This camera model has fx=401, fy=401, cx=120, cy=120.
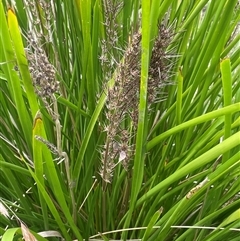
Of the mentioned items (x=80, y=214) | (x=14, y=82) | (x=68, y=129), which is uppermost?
(x=14, y=82)

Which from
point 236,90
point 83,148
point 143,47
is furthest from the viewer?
point 236,90

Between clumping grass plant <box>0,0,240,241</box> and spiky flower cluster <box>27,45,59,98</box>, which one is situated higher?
spiky flower cluster <box>27,45,59,98</box>

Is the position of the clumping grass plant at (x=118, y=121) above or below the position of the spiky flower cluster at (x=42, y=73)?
below

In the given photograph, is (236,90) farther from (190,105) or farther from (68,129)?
(68,129)

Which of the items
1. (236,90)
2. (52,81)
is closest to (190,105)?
(236,90)

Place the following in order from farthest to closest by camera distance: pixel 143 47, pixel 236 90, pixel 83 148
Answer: pixel 236 90 → pixel 83 148 → pixel 143 47

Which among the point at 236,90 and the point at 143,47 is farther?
Result: the point at 236,90

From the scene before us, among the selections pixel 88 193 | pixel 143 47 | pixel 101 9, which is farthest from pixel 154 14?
pixel 88 193

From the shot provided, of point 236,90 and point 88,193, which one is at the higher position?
point 236,90
